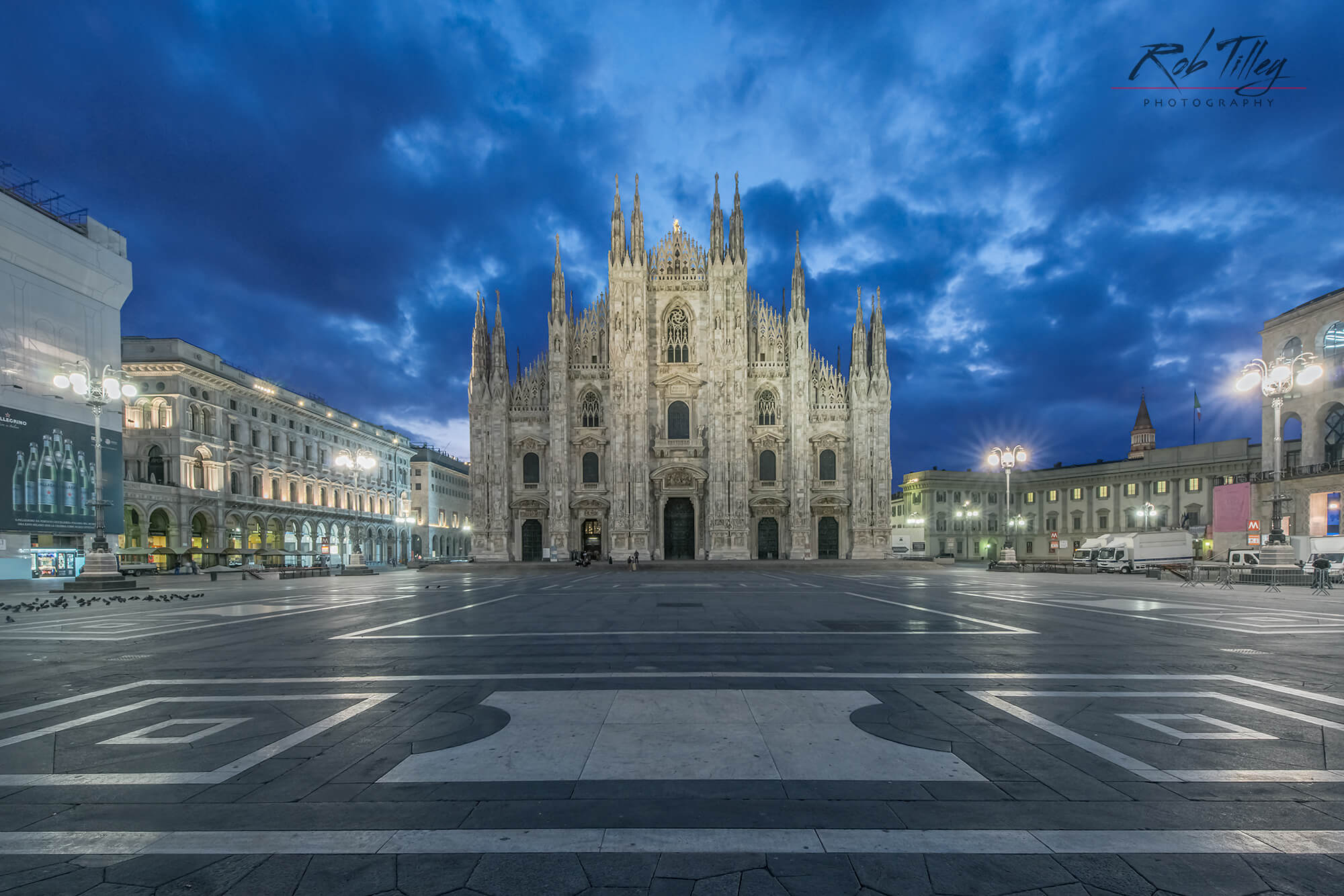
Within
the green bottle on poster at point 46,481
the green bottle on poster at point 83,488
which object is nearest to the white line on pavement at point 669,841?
the green bottle on poster at point 46,481

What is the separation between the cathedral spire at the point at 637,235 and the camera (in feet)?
166

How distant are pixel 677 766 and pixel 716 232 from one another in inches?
2001

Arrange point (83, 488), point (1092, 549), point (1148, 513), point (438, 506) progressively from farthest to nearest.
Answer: point (438, 506) < point (1148, 513) < point (1092, 549) < point (83, 488)

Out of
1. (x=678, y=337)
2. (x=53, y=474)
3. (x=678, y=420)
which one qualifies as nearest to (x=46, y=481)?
(x=53, y=474)

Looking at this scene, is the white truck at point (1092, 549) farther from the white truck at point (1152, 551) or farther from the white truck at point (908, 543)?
the white truck at point (908, 543)

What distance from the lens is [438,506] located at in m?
95.8

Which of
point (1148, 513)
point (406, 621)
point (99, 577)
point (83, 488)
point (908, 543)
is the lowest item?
point (908, 543)

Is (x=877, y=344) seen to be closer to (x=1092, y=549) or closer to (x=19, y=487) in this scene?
(x=1092, y=549)

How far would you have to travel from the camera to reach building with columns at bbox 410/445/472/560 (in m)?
89.7

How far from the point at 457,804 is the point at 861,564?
4456 centimetres

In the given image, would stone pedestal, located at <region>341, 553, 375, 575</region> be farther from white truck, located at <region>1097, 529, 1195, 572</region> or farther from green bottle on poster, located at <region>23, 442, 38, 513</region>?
white truck, located at <region>1097, 529, 1195, 572</region>

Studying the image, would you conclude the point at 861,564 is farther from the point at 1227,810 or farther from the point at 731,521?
the point at 1227,810

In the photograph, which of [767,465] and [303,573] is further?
[767,465]

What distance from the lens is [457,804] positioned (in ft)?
14.2
